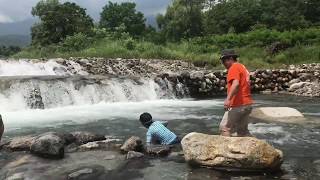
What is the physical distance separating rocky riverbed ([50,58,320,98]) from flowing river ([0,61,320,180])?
2.41 feet

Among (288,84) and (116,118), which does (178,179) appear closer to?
(116,118)

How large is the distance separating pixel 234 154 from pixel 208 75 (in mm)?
16567

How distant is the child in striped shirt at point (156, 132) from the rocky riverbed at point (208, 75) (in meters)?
12.8

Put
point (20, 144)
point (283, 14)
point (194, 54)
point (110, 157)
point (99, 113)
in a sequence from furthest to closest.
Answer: point (283, 14)
point (194, 54)
point (99, 113)
point (20, 144)
point (110, 157)

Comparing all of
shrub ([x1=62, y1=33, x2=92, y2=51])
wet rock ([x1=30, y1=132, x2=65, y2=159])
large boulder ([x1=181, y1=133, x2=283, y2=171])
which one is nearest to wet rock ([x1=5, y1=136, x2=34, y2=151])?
wet rock ([x1=30, y1=132, x2=65, y2=159])

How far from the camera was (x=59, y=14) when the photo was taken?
142ft

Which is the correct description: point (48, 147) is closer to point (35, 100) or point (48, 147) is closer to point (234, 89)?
point (234, 89)

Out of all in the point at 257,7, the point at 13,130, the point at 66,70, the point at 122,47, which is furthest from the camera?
the point at 257,7

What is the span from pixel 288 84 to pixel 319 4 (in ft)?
105

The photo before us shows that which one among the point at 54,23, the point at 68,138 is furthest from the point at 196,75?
the point at 54,23

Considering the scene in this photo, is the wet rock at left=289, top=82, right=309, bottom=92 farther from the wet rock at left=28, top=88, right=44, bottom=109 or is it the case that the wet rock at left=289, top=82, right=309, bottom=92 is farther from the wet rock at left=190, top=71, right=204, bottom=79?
the wet rock at left=28, top=88, right=44, bottom=109

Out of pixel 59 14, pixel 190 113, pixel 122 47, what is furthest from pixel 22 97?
pixel 59 14

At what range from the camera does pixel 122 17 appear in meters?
62.6

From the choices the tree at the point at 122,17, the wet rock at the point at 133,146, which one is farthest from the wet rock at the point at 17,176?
the tree at the point at 122,17
